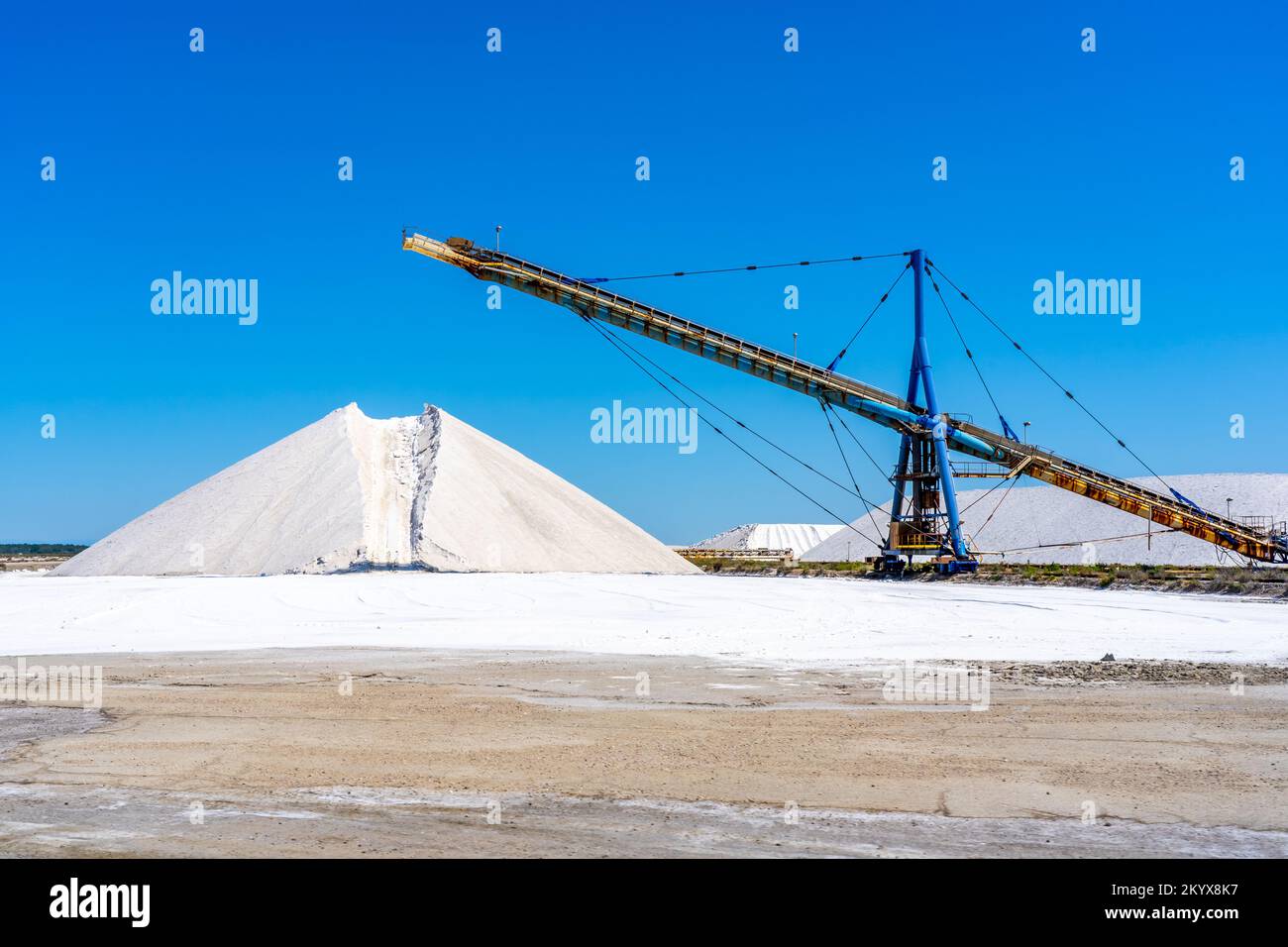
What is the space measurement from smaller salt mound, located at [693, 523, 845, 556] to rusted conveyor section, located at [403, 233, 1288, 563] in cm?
7343

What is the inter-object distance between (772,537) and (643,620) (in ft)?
357

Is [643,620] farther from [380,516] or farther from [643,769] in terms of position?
[380,516]

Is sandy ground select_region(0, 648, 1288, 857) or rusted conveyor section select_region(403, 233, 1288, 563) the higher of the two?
rusted conveyor section select_region(403, 233, 1288, 563)

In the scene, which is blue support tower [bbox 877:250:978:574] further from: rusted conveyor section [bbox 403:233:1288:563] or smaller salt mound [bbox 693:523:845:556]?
smaller salt mound [bbox 693:523:845:556]

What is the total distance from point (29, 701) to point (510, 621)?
31.5ft

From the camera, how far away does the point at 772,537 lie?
417 feet

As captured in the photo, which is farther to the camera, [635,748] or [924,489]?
[924,489]

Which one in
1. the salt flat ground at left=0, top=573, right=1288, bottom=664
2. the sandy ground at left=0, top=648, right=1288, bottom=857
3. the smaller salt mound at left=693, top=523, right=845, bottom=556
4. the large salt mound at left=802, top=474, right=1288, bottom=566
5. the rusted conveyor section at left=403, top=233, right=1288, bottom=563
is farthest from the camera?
the smaller salt mound at left=693, top=523, right=845, bottom=556

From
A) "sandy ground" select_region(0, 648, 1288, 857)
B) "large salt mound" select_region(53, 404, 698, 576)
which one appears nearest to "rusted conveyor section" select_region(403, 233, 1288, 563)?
"large salt mound" select_region(53, 404, 698, 576)

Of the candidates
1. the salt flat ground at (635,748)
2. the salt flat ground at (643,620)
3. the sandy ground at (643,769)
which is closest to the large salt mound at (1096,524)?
the salt flat ground at (643,620)

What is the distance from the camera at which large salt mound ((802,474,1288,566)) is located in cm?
5603

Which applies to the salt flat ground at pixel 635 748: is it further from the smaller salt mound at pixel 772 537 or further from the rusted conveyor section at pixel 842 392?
the smaller salt mound at pixel 772 537

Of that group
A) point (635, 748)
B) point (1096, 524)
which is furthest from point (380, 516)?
point (1096, 524)
